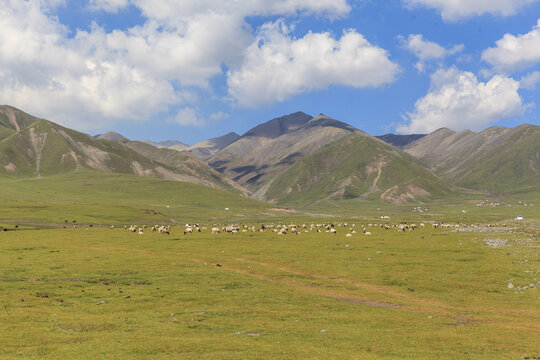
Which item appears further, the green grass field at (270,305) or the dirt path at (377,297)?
the dirt path at (377,297)

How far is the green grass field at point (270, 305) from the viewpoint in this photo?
22.5 metres

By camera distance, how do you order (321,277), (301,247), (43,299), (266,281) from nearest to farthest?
(43,299)
(266,281)
(321,277)
(301,247)

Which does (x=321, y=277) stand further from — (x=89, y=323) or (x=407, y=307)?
(x=89, y=323)

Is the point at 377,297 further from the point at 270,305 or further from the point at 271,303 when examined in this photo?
the point at 270,305

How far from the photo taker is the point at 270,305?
34656 millimetres

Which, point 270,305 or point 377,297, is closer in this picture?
point 270,305

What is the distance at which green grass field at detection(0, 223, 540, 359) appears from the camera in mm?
22516

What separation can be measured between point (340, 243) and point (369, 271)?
102 ft

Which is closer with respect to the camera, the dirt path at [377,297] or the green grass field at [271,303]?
the green grass field at [271,303]

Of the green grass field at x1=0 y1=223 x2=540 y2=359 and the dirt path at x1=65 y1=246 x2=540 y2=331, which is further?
the dirt path at x1=65 y1=246 x2=540 y2=331

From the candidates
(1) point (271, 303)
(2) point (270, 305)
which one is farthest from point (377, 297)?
(2) point (270, 305)

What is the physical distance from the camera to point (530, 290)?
4112 centimetres

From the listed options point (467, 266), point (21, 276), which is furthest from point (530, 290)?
point (21, 276)

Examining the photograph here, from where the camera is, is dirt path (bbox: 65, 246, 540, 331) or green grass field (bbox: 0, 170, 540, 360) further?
dirt path (bbox: 65, 246, 540, 331)
